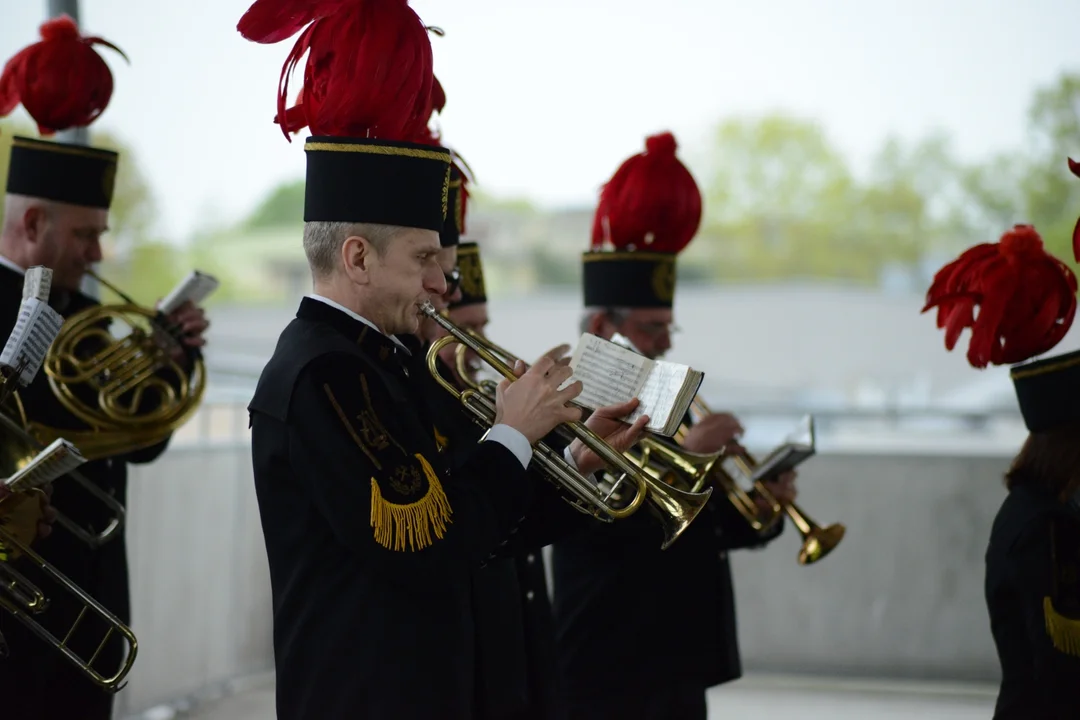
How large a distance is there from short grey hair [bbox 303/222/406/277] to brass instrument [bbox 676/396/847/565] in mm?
1629

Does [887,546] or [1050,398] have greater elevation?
[1050,398]

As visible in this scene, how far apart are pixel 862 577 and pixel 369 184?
4.94 metres

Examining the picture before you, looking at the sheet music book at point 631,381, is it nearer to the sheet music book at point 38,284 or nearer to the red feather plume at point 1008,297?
the sheet music book at point 38,284

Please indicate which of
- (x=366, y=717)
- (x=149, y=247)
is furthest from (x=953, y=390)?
(x=366, y=717)

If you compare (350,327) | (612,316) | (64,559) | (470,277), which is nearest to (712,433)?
(612,316)

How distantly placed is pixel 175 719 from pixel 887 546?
144 inches

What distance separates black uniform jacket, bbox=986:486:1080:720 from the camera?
114 inches

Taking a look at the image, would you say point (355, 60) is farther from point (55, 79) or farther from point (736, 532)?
point (736, 532)

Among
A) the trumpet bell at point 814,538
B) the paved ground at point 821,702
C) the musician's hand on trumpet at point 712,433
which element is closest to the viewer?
the musician's hand on trumpet at point 712,433

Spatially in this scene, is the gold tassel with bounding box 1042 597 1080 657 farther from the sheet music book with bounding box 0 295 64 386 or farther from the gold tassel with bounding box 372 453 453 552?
the sheet music book with bounding box 0 295 64 386

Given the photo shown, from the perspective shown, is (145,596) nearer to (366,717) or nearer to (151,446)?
(151,446)

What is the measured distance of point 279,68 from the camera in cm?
257

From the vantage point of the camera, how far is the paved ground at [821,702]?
5902 mm

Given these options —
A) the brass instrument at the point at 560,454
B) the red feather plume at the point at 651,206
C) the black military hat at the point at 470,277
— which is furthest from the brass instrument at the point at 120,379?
the red feather plume at the point at 651,206
